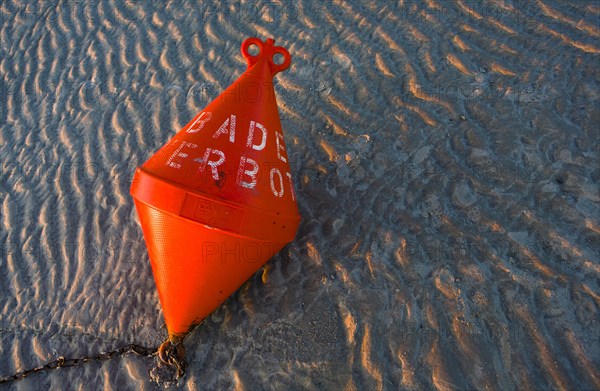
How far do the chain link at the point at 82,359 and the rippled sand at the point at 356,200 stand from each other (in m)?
0.06

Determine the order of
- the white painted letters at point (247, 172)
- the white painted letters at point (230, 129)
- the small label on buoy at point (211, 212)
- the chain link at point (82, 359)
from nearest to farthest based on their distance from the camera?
the small label on buoy at point (211, 212)
the white painted letters at point (247, 172)
the white painted letters at point (230, 129)
the chain link at point (82, 359)

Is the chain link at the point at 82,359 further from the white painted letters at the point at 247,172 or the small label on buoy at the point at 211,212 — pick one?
the white painted letters at the point at 247,172

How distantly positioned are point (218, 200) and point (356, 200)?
1.25m

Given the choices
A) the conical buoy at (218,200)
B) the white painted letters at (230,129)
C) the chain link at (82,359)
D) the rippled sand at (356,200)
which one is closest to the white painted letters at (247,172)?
the conical buoy at (218,200)

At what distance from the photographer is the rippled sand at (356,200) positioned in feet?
9.38

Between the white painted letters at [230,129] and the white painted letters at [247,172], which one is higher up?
the white painted letters at [230,129]

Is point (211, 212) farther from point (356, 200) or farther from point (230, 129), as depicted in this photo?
point (356, 200)

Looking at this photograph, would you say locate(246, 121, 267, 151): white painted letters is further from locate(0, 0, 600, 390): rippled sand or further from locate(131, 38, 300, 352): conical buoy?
locate(0, 0, 600, 390): rippled sand

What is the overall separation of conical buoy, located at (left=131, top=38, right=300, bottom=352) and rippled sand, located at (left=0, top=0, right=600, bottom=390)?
36 centimetres

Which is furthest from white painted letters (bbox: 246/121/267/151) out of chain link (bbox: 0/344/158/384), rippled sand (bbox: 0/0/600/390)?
chain link (bbox: 0/344/158/384)

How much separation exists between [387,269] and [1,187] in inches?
135

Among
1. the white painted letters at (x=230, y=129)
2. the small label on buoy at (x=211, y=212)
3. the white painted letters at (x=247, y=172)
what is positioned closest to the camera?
the small label on buoy at (x=211, y=212)

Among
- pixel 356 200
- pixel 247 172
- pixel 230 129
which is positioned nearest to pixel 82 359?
pixel 247 172

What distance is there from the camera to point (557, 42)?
12.9ft
